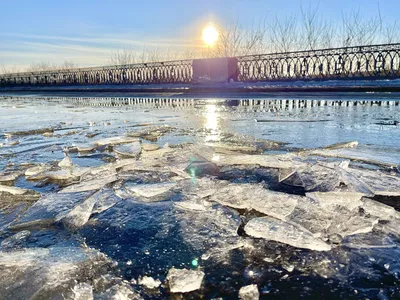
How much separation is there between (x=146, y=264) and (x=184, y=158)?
52.4 inches

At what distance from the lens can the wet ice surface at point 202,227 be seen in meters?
0.96

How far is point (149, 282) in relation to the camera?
0.97 meters

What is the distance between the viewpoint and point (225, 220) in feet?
4.43

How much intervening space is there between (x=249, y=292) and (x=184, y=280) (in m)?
0.19

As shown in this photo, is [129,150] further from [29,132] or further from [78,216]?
[29,132]

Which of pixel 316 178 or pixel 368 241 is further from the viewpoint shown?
pixel 316 178

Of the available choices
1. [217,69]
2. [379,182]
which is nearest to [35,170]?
[379,182]

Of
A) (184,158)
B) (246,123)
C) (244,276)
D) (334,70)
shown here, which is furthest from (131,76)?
(244,276)

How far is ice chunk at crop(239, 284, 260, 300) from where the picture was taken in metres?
0.89

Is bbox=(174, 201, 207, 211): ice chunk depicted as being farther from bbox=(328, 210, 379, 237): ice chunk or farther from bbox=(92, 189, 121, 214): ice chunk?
bbox=(328, 210, 379, 237): ice chunk

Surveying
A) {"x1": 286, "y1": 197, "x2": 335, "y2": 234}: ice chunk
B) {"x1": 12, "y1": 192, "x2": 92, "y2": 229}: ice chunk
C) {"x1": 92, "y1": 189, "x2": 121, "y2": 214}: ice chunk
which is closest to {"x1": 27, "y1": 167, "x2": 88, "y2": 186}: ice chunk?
{"x1": 12, "y1": 192, "x2": 92, "y2": 229}: ice chunk

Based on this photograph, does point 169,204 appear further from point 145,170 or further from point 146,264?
point 145,170

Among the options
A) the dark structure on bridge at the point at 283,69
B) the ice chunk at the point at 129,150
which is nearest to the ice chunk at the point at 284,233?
the ice chunk at the point at 129,150

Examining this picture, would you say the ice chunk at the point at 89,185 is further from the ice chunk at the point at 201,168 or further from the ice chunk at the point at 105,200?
the ice chunk at the point at 201,168
